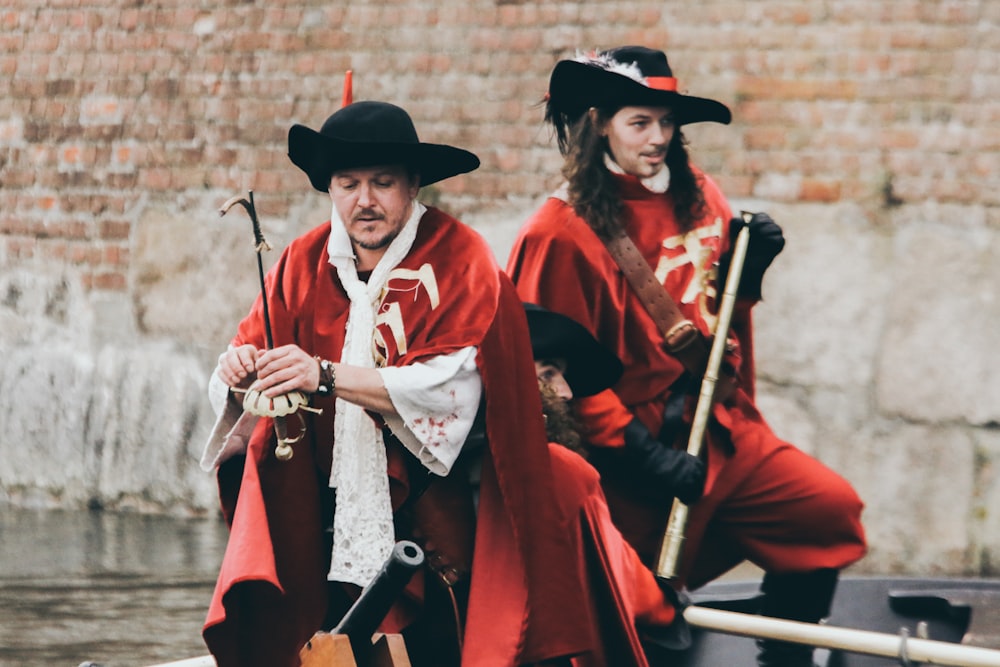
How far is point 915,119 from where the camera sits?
290 inches

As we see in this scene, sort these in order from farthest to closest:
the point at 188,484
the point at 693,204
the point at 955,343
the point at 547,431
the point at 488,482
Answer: the point at 188,484, the point at 955,343, the point at 693,204, the point at 547,431, the point at 488,482

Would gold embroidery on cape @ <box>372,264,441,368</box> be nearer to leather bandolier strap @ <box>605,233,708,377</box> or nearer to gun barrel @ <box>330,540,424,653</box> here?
gun barrel @ <box>330,540,424,653</box>

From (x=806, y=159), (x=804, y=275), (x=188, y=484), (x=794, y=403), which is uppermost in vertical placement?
(x=806, y=159)

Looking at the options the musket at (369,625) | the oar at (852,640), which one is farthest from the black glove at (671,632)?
the musket at (369,625)

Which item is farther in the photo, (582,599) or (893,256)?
(893,256)

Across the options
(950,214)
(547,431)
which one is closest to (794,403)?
(950,214)

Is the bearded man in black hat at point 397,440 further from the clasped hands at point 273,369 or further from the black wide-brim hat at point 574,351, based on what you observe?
the black wide-brim hat at point 574,351

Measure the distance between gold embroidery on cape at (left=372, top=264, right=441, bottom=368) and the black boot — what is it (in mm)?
1692

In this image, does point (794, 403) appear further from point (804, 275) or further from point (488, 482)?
point (488, 482)

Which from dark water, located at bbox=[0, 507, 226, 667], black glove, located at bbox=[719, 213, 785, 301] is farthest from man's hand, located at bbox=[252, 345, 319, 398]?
dark water, located at bbox=[0, 507, 226, 667]

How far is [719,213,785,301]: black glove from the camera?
5.34 meters

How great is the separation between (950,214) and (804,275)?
24.5 inches

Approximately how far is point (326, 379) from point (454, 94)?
427 centimetres

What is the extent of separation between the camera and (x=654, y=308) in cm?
523
